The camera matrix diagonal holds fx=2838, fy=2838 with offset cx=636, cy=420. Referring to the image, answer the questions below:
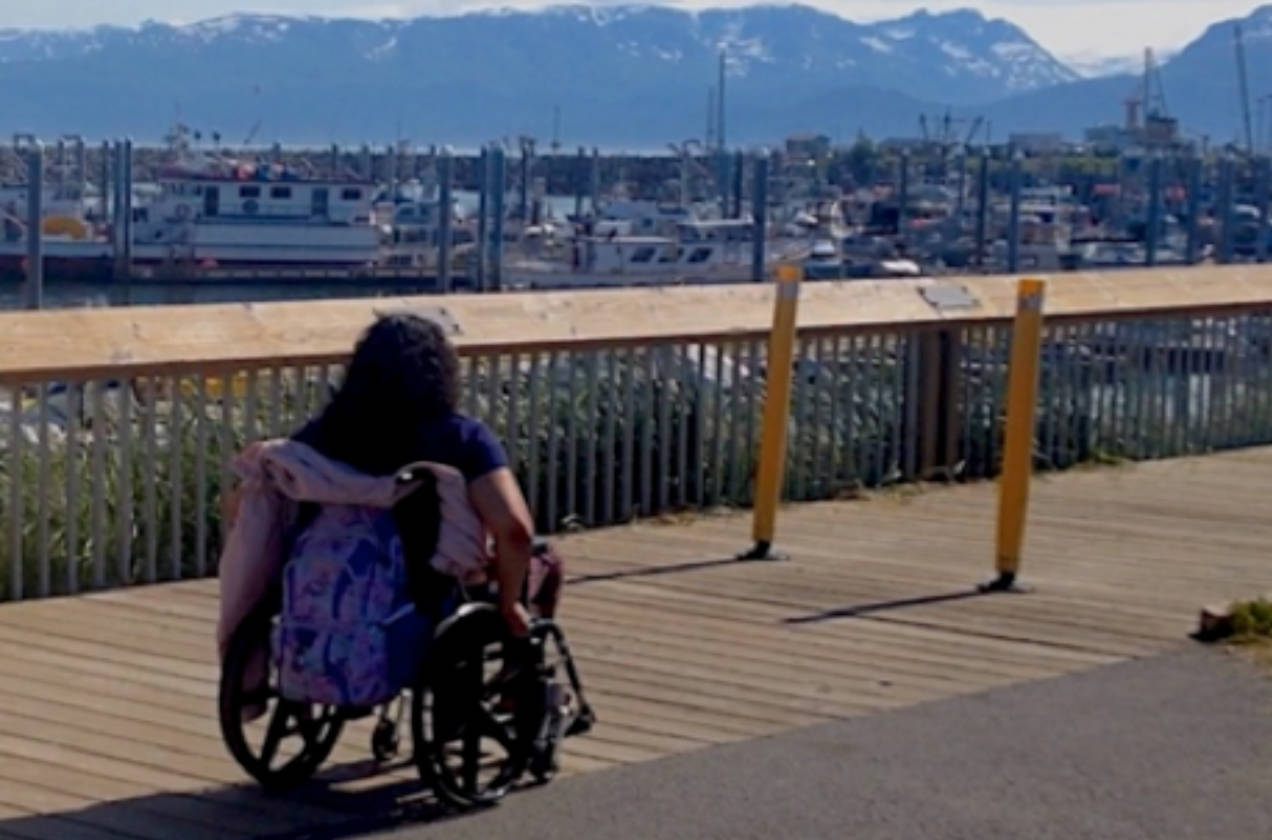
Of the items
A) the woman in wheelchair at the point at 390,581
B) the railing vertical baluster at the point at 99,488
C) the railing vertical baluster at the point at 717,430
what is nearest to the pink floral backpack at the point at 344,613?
the woman in wheelchair at the point at 390,581

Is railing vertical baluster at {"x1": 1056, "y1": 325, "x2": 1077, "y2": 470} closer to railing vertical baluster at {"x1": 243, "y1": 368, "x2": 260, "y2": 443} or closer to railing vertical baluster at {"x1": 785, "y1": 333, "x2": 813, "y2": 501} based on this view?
railing vertical baluster at {"x1": 785, "y1": 333, "x2": 813, "y2": 501}

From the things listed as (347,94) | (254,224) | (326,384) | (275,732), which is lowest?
(254,224)

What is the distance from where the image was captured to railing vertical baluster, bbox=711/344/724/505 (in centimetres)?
1302

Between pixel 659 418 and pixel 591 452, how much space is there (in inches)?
19.8

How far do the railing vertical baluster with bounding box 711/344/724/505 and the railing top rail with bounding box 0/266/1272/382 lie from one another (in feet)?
0.71

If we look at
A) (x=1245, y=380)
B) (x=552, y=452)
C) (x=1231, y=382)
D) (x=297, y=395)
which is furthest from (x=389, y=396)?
(x=1245, y=380)

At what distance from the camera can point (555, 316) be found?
12320mm

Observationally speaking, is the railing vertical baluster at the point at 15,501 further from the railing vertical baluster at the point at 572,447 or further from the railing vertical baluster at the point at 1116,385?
the railing vertical baluster at the point at 1116,385

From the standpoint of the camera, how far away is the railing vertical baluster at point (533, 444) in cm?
1219

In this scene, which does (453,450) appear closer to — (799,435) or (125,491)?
(125,491)

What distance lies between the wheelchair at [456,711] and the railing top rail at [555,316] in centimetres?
298

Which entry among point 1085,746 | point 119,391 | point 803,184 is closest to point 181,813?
point 1085,746

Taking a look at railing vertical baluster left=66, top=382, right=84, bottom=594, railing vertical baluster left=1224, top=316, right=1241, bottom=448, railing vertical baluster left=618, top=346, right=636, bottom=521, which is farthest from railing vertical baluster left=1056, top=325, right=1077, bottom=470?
railing vertical baluster left=66, top=382, right=84, bottom=594

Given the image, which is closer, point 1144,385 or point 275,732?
point 275,732
